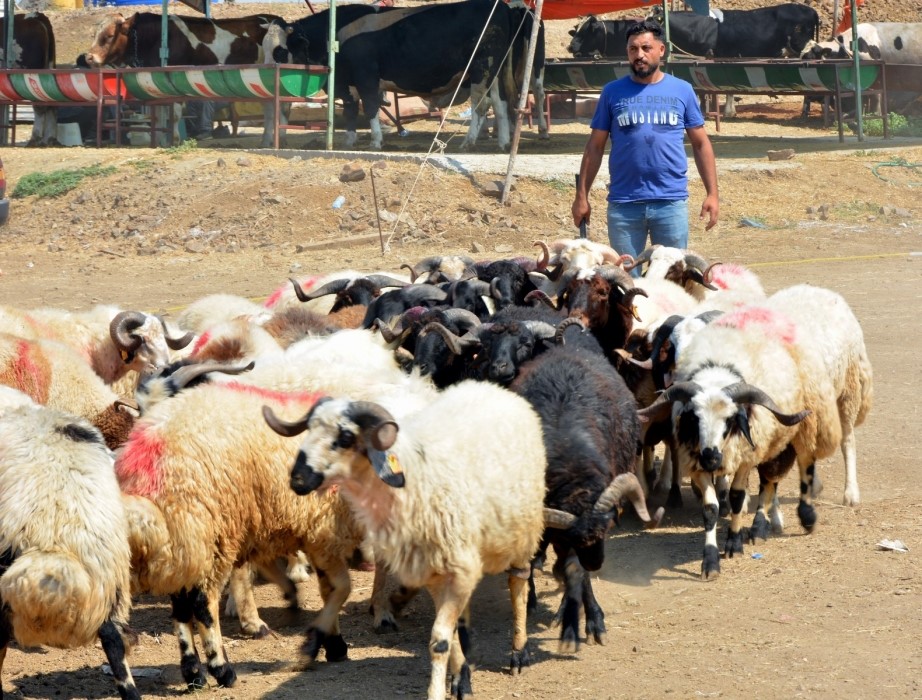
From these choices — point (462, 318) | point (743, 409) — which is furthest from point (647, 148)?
point (743, 409)

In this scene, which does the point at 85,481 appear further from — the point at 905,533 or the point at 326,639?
the point at 905,533

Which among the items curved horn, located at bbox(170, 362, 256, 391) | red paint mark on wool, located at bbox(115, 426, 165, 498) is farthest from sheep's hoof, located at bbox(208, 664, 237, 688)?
curved horn, located at bbox(170, 362, 256, 391)

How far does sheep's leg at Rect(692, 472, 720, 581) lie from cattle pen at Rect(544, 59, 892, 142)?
16.2 metres

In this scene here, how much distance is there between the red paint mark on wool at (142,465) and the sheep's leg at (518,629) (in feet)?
5.35

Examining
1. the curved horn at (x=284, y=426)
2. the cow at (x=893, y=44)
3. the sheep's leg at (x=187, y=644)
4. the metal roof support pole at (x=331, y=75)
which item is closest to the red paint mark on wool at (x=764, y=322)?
the curved horn at (x=284, y=426)

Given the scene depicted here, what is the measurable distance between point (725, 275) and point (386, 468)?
5.22 m

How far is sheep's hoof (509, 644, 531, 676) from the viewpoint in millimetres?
5590

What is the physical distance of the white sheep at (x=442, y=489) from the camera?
16.1 ft

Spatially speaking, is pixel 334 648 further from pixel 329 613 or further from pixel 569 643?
pixel 569 643

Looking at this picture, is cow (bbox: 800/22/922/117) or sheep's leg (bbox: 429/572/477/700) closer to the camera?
sheep's leg (bbox: 429/572/477/700)

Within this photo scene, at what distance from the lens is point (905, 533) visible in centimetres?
705

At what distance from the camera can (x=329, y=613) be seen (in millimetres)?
5730

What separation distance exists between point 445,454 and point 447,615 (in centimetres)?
66

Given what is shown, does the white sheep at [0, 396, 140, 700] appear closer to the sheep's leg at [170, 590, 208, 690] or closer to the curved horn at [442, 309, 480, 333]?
the sheep's leg at [170, 590, 208, 690]
